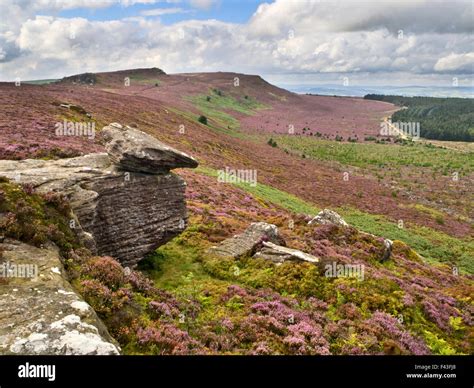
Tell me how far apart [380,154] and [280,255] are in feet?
305

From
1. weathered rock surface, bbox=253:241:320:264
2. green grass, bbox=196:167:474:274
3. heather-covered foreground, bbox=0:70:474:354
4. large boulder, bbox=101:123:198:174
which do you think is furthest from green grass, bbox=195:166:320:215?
large boulder, bbox=101:123:198:174

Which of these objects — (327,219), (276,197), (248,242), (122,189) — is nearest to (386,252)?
(327,219)

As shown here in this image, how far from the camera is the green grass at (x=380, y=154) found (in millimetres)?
92875

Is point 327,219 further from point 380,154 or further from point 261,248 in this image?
point 380,154

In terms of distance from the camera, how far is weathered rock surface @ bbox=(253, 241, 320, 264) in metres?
19.2

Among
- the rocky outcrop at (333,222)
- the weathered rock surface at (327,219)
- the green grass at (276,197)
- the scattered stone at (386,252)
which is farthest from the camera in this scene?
the green grass at (276,197)

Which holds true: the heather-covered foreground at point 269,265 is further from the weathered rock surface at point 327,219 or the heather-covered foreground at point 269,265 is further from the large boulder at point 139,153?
the large boulder at point 139,153

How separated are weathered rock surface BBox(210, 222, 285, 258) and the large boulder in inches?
197

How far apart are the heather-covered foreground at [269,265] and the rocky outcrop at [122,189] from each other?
5.67ft

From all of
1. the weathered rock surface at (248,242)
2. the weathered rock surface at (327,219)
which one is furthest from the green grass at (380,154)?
the weathered rock surface at (248,242)

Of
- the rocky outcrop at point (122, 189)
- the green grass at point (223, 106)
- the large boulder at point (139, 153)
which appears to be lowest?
the rocky outcrop at point (122, 189)
